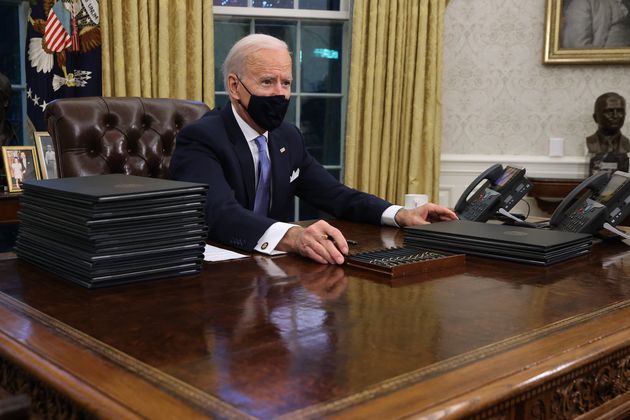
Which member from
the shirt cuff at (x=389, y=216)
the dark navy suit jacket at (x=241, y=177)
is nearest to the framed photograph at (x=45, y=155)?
the dark navy suit jacket at (x=241, y=177)

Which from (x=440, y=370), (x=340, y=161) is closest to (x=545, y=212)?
(x=340, y=161)

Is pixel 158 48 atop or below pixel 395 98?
atop

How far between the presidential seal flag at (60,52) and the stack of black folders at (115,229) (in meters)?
2.80

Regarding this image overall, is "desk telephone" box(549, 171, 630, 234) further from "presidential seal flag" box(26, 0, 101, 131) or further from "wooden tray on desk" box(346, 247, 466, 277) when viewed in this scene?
"presidential seal flag" box(26, 0, 101, 131)

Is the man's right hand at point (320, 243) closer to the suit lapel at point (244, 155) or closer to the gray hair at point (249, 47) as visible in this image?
the suit lapel at point (244, 155)

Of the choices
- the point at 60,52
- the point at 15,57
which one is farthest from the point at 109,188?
the point at 15,57

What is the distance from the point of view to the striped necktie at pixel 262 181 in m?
2.51

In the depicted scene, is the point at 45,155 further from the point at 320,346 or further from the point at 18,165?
the point at 320,346

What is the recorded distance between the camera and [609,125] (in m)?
4.44

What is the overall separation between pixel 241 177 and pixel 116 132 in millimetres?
606

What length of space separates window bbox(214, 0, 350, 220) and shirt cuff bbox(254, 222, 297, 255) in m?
3.18

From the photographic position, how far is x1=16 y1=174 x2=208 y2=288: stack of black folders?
1352mm

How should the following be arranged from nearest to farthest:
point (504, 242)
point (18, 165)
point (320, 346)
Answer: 1. point (320, 346)
2. point (504, 242)
3. point (18, 165)

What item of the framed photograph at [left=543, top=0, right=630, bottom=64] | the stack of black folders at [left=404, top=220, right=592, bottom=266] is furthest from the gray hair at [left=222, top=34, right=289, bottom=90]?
the framed photograph at [left=543, top=0, right=630, bottom=64]
